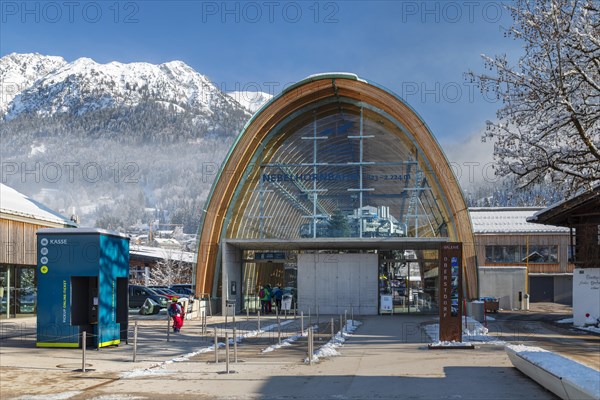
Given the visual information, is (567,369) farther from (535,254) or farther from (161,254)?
(161,254)

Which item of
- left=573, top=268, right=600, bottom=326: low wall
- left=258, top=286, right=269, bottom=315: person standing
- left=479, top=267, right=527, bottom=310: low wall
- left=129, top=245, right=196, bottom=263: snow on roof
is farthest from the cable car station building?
left=129, top=245, right=196, bottom=263: snow on roof

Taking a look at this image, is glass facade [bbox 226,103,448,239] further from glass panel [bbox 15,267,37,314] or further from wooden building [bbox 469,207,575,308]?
wooden building [bbox 469,207,575,308]

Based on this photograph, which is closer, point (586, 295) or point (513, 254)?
point (586, 295)

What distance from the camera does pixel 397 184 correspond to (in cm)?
3791

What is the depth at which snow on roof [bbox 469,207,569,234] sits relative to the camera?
189ft

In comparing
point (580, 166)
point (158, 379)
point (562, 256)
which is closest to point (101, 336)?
point (158, 379)

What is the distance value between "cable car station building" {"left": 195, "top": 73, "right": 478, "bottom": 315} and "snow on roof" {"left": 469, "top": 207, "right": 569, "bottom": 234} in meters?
18.9

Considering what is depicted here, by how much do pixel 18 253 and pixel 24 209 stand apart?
2435mm

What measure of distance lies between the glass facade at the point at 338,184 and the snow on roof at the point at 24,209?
860cm

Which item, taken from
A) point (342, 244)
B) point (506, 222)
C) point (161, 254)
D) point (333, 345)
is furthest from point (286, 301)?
point (161, 254)

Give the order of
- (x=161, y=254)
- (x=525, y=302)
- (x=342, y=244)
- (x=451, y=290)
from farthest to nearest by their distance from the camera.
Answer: (x=161, y=254) → (x=525, y=302) → (x=342, y=244) → (x=451, y=290)

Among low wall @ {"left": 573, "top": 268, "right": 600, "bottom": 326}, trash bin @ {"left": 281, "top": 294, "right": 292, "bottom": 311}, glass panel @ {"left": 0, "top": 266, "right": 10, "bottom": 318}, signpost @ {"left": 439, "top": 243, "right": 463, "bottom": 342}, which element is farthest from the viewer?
trash bin @ {"left": 281, "top": 294, "right": 292, "bottom": 311}

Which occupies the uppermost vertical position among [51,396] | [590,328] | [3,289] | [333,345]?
[3,289]

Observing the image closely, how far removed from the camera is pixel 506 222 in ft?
198
